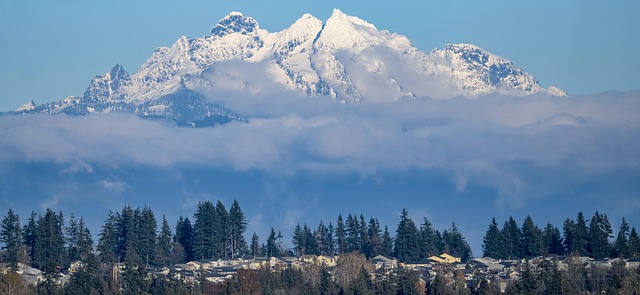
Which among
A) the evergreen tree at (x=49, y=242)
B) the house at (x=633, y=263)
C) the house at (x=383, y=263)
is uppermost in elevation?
the evergreen tree at (x=49, y=242)

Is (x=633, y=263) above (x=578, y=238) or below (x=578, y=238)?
below

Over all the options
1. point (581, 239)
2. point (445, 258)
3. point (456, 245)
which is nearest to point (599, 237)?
point (581, 239)

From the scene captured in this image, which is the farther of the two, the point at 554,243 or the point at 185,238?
the point at 185,238

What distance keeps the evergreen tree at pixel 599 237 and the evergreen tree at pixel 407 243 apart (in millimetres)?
22013

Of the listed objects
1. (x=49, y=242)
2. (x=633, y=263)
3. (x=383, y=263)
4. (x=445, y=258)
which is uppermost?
(x=49, y=242)

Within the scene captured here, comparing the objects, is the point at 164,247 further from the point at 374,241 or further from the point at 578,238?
the point at 578,238

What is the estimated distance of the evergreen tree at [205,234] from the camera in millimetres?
174750

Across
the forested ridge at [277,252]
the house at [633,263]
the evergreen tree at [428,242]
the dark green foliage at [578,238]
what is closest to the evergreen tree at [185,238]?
the forested ridge at [277,252]

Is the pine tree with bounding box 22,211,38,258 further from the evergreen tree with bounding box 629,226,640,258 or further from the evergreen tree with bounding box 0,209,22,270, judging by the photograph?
the evergreen tree with bounding box 629,226,640,258

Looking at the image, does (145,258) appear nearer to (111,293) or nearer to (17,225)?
(17,225)

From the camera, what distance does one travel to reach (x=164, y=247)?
570ft

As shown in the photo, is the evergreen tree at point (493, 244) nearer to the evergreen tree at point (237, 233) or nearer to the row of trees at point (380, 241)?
the row of trees at point (380, 241)

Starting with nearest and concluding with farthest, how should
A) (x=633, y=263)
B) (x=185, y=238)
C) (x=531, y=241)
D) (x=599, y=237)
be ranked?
(x=633, y=263) < (x=599, y=237) < (x=531, y=241) < (x=185, y=238)

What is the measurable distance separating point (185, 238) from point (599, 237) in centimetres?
5169
